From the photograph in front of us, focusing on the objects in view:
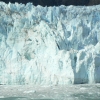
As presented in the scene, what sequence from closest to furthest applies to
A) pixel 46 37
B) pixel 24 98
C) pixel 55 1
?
pixel 24 98 → pixel 46 37 → pixel 55 1

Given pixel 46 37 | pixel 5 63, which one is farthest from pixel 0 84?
pixel 46 37

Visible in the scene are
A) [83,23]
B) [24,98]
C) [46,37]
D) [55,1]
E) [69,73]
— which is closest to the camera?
[24,98]

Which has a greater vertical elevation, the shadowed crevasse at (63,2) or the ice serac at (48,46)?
the shadowed crevasse at (63,2)

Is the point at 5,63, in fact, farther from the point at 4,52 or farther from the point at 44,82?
the point at 44,82

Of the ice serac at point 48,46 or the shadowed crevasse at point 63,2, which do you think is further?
the shadowed crevasse at point 63,2

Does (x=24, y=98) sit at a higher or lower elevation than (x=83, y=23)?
lower

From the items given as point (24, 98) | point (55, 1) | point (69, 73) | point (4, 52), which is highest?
point (55, 1)

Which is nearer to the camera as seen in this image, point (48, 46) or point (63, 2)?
point (48, 46)

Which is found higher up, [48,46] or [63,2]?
[63,2]
